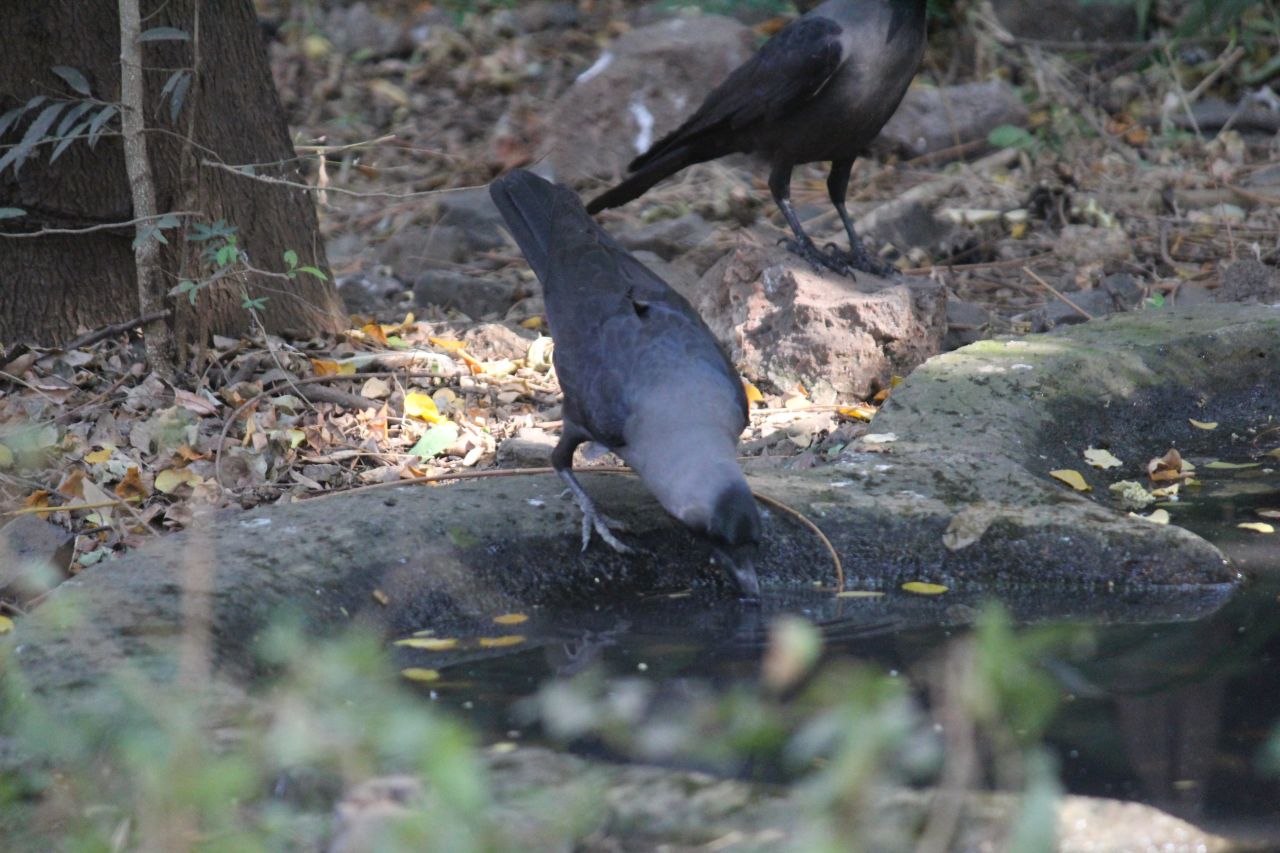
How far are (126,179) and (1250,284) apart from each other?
4699 millimetres

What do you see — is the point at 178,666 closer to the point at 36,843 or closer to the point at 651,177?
the point at 36,843

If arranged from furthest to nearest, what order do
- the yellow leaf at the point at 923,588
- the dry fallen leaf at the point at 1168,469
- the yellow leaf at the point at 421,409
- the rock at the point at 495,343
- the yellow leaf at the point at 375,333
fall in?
1. the rock at the point at 495,343
2. the yellow leaf at the point at 375,333
3. the yellow leaf at the point at 421,409
4. the dry fallen leaf at the point at 1168,469
5. the yellow leaf at the point at 923,588

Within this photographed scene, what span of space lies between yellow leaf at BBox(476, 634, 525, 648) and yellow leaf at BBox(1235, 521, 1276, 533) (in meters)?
2.03

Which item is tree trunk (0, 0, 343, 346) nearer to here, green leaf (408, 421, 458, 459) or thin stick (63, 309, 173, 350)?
thin stick (63, 309, 173, 350)

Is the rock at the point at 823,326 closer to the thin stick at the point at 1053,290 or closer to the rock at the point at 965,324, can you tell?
the rock at the point at 965,324

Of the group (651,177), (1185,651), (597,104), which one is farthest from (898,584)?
(597,104)

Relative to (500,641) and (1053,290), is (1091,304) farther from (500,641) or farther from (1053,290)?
(500,641)

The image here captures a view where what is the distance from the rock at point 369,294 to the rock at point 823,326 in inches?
80.2

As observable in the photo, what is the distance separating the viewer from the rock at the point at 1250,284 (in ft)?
20.4

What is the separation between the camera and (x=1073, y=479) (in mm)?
4223

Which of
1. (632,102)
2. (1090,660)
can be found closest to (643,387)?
(1090,660)

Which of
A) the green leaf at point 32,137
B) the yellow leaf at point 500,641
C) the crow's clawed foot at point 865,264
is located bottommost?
the yellow leaf at point 500,641

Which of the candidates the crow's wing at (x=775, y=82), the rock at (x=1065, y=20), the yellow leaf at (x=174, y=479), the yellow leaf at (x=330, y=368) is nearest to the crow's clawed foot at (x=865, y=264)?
the crow's wing at (x=775, y=82)

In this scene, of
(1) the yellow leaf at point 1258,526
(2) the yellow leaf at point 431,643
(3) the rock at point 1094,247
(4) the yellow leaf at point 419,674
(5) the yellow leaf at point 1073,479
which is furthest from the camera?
(3) the rock at point 1094,247
